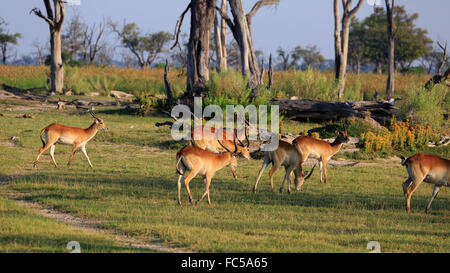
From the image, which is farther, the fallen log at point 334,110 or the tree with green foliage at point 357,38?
the tree with green foliage at point 357,38

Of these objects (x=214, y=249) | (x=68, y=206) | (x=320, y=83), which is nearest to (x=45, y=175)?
(x=68, y=206)

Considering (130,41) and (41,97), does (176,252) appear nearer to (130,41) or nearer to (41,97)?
(41,97)

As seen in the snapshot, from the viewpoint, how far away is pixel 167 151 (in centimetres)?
1548

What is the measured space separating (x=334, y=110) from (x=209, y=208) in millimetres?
11927

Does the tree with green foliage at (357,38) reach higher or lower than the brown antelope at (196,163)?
higher

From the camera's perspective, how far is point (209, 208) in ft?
29.9

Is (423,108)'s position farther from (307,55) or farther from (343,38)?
(307,55)

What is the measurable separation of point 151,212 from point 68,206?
1393 mm

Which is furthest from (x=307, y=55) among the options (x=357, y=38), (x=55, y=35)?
(x=55, y=35)

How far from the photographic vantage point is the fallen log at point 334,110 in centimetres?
1944

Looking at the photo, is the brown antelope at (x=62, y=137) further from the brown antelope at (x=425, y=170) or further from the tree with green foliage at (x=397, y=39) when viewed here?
the tree with green foliage at (x=397, y=39)

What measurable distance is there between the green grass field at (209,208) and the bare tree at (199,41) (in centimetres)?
817

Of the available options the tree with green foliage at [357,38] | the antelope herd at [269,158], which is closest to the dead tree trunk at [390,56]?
the antelope herd at [269,158]

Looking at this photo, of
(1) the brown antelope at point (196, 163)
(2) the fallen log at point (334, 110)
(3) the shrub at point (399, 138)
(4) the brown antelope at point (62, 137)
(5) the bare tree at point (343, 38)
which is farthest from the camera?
(5) the bare tree at point (343, 38)
